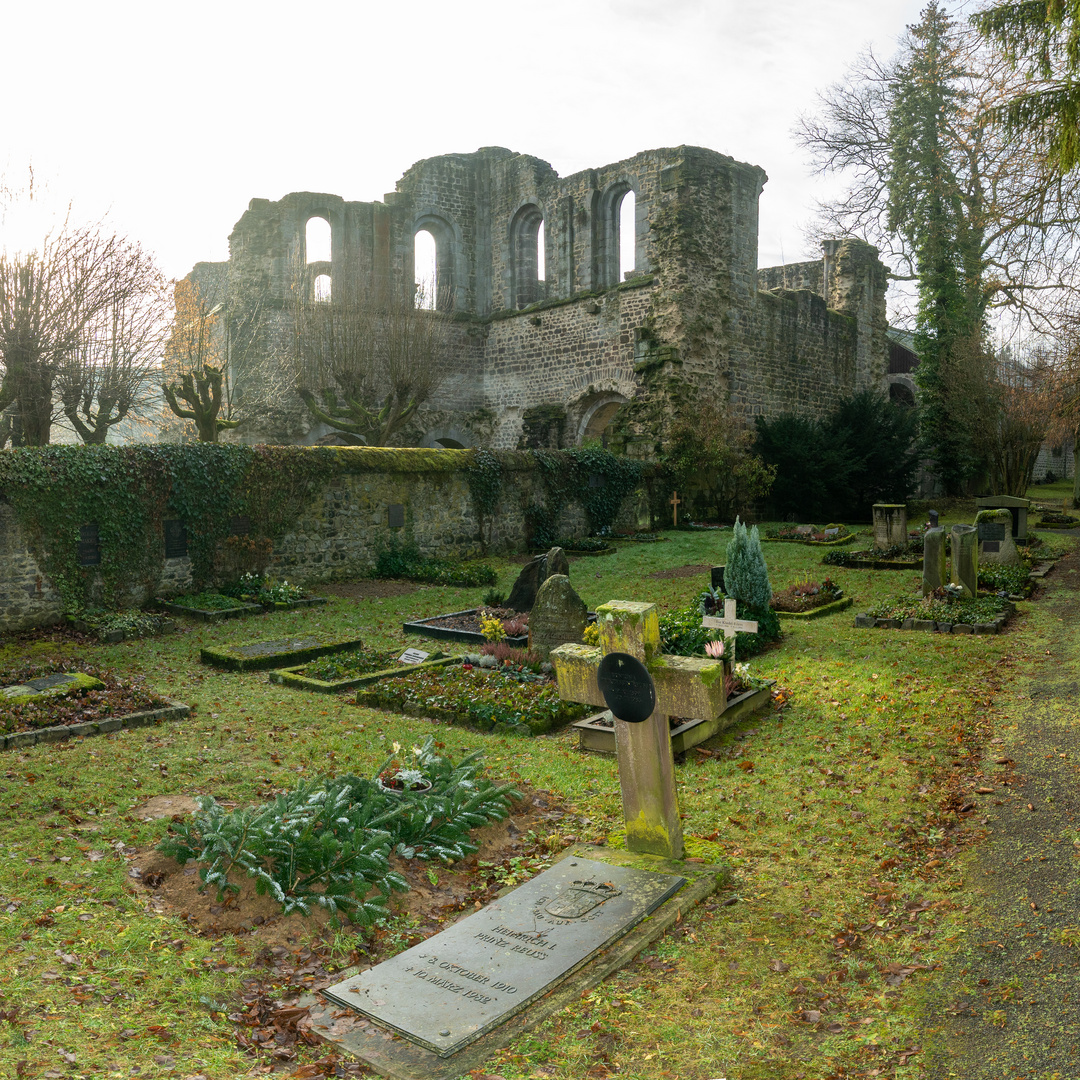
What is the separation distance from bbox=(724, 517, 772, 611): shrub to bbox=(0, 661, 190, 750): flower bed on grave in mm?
5758

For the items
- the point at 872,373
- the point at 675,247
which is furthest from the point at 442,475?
the point at 872,373

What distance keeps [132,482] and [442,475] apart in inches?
236

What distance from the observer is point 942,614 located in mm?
10250

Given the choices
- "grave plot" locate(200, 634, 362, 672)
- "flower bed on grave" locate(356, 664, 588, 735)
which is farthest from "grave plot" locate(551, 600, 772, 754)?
"grave plot" locate(200, 634, 362, 672)

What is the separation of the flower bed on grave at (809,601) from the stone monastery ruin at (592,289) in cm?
1064

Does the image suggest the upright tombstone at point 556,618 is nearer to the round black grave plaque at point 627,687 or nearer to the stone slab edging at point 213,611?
the round black grave plaque at point 627,687

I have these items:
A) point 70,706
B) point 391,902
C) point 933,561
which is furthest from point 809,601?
point 70,706

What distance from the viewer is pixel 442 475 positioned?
56.7ft

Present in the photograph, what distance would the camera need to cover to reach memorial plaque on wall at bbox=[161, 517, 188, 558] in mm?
13422

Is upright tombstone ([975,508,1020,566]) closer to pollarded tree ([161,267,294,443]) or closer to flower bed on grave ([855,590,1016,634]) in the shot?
flower bed on grave ([855,590,1016,634])

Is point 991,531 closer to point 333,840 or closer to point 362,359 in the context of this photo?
point 333,840

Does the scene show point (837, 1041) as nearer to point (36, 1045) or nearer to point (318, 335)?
point (36, 1045)

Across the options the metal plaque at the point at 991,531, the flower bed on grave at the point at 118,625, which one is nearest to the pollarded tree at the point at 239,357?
the flower bed on grave at the point at 118,625

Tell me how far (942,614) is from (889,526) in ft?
18.1
